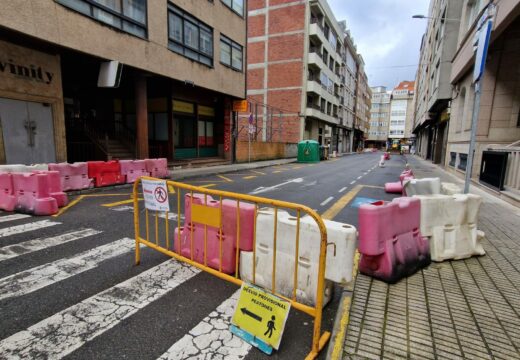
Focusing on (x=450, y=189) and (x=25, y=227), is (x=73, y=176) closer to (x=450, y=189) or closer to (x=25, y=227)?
(x=25, y=227)

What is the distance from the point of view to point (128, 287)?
10.6ft

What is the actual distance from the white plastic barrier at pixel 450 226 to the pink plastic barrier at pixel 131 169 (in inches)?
394

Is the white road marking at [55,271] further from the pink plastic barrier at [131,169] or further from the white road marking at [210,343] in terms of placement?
the pink plastic barrier at [131,169]

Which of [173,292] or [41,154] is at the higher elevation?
[41,154]

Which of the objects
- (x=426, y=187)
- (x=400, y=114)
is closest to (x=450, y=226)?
(x=426, y=187)

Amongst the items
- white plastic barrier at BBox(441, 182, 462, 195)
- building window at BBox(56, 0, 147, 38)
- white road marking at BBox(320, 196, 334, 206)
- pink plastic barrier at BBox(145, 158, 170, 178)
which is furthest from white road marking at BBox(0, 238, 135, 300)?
building window at BBox(56, 0, 147, 38)

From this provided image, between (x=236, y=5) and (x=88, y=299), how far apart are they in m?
21.4

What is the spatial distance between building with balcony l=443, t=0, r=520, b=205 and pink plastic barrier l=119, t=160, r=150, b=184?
40.6ft

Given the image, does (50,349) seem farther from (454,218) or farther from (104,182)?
(104,182)

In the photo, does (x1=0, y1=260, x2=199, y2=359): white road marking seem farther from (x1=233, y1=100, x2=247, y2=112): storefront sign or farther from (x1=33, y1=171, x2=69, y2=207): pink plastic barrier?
(x1=233, y1=100, x2=247, y2=112): storefront sign

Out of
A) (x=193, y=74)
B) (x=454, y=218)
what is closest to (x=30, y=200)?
(x=454, y=218)

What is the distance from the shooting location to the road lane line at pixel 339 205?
21.6 feet

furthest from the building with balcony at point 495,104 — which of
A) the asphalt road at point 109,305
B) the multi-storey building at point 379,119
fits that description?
the multi-storey building at point 379,119

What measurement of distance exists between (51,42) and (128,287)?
9771 millimetres
